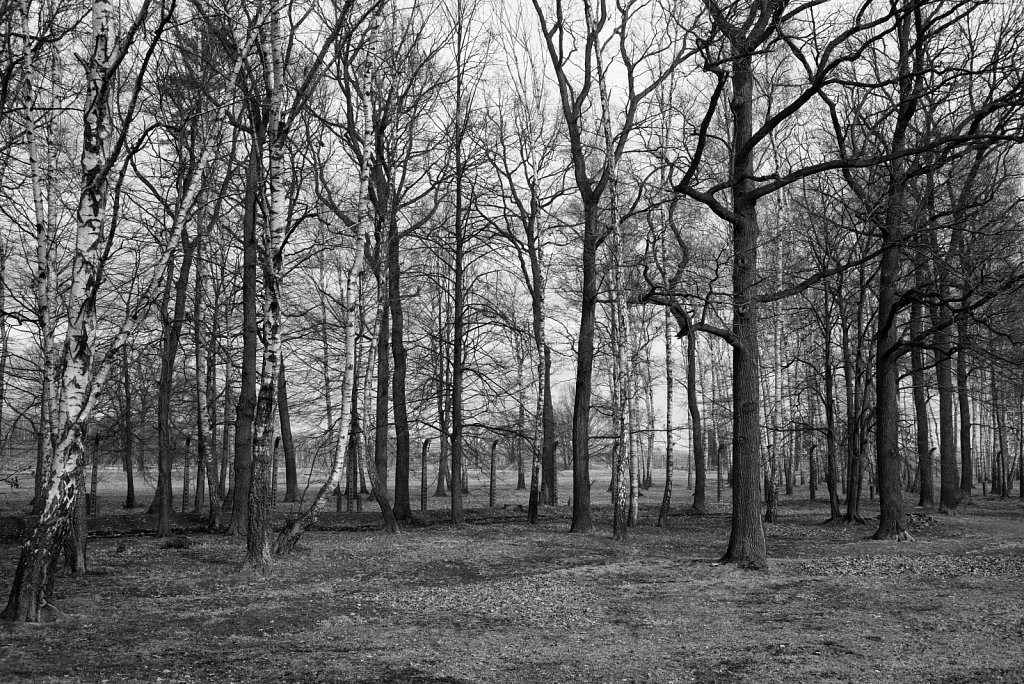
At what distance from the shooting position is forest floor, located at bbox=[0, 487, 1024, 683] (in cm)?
637

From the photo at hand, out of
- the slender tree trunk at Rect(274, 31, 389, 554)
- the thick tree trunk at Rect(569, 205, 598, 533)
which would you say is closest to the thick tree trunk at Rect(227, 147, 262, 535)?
the slender tree trunk at Rect(274, 31, 389, 554)

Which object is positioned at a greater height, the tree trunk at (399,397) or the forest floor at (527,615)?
the tree trunk at (399,397)

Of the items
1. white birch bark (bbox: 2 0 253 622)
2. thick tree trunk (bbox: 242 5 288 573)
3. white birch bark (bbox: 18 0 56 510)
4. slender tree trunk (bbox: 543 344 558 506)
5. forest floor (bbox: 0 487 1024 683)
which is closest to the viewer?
forest floor (bbox: 0 487 1024 683)

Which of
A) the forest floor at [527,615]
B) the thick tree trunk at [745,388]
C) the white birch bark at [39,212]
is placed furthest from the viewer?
the thick tree trunk at [745,388]

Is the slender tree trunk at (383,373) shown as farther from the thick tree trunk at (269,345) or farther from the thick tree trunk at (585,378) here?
the thick tree trunk at (269,345)

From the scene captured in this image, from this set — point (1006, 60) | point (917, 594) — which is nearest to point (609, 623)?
point (917, 594)

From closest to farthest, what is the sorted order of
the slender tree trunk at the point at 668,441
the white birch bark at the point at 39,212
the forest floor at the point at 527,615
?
the forest floor at the point at 527,615, the white birch bark at the point at 39,212, the slender tree trunk at the point at 668,441

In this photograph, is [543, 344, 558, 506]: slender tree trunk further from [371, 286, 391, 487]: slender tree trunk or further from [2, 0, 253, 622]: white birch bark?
[2, 0, 253, 622]: white birch bark

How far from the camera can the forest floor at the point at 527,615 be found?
6.37 meters

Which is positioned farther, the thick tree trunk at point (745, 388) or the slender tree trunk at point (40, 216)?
the thick tree trunk at point (745, 388)

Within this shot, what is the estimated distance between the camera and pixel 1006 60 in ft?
37.3

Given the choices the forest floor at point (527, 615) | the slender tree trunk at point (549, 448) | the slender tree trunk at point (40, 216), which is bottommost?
the forest floor at point (527, 615)

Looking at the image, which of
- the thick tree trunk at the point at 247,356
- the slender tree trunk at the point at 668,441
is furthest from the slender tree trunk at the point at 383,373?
the slender tree trunk at the point at 668,441

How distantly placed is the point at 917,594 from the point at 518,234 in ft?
53.0
